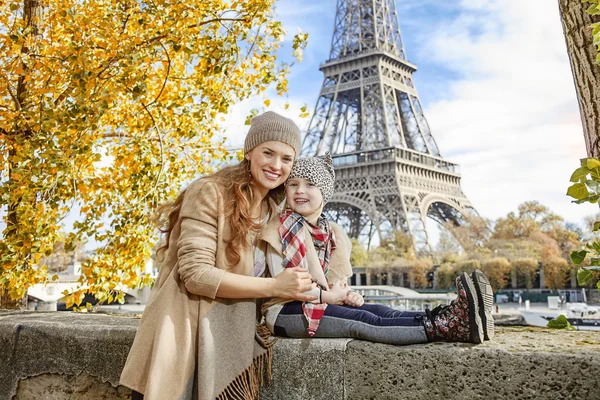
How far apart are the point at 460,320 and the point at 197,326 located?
1.10m

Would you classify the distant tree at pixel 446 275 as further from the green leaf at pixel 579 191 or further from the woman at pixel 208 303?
the woman at pixel 208 303

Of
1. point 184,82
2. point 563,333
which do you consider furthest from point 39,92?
point 563,333

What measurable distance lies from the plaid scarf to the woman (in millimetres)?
95

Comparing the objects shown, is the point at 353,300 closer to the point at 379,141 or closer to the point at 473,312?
the point at 473,312

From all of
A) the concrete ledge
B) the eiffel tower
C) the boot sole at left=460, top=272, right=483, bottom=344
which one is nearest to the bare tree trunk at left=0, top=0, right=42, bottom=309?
the concrete ledge

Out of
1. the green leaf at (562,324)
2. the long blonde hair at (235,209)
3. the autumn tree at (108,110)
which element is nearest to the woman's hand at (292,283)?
the long blonde hair at (235,209)

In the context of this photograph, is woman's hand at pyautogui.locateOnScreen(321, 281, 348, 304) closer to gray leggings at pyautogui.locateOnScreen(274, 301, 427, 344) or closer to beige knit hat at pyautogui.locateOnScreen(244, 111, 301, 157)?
gray leggings at pyautogui.locateOnScreen(274, 301, 427, 344)

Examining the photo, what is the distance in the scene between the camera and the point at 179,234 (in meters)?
2.42

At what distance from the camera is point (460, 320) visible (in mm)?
2105

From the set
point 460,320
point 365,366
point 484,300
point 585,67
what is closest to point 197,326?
point 365,366

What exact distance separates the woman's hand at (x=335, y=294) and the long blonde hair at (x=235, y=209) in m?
0.44

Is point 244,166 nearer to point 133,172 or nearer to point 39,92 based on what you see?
point 133,172

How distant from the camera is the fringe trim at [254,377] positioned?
225cm

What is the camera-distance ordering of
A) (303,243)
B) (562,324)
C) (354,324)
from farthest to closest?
(562,324), (303,243), (354,324)
